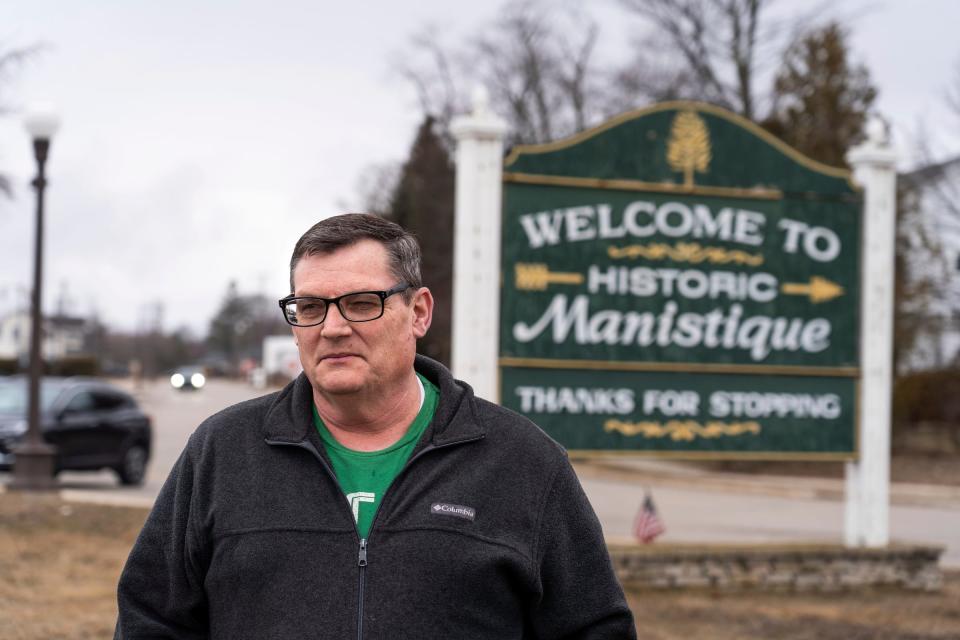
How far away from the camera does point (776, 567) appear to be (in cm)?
967

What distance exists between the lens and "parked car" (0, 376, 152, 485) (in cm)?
1625

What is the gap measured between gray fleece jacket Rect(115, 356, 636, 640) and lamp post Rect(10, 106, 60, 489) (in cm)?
1173

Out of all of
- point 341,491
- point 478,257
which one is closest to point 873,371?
point 478,257

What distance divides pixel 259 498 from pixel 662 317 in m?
7.02

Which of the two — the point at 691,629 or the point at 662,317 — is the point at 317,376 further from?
the point at 662,317

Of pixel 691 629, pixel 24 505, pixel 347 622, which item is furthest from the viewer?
pixel 24 505

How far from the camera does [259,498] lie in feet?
9.17

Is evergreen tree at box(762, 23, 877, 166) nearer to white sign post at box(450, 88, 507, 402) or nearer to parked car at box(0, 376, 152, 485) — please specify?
parked car at box(0, 376, 152, 485)

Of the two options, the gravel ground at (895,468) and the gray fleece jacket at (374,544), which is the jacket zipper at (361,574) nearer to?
the gray fleece jacket at (374,544)

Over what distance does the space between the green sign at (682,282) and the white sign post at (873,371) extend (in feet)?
0.33

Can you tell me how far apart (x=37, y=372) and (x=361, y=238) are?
1228 centimetres

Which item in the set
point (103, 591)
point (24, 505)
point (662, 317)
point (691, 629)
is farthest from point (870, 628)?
point (24, 505)

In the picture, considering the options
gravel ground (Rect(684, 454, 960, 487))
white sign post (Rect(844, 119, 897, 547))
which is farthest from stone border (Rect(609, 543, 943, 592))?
gravel ground (Rect(684, 454, 960, 487))

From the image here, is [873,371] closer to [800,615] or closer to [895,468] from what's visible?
[800,615]
